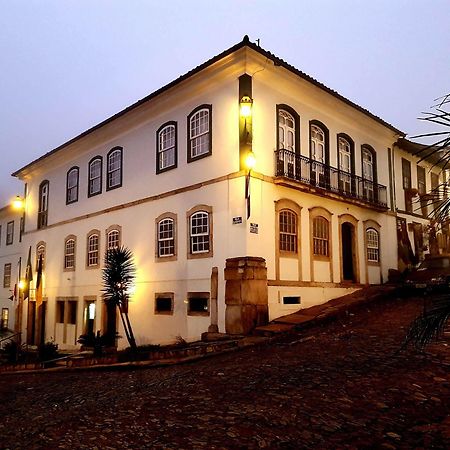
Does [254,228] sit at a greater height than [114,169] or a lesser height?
lesser

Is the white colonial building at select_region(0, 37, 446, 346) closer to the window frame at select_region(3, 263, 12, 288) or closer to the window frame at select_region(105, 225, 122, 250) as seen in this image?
the window frame at select_region(105, 225, 122, 250)

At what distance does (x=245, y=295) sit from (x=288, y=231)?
284 cm

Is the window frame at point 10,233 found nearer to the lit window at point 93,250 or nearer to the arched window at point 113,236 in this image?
the lit window at point 93,250

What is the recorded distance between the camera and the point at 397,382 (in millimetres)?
6602

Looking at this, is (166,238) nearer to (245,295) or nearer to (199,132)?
(199,132)

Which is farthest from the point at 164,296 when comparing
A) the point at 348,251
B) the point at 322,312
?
the point at 348,251

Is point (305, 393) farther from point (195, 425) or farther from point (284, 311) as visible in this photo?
point (284, 311)

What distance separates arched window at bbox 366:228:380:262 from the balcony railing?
1.04m

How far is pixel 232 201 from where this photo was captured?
12633mm

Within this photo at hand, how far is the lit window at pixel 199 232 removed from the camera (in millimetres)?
13391

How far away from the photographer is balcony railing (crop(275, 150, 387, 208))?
545 inches

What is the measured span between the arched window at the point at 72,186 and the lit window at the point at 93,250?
2382mm

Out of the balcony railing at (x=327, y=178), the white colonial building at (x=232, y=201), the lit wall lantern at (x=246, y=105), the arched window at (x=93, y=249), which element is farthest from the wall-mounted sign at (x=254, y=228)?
the arched window at (x=93, y=249)

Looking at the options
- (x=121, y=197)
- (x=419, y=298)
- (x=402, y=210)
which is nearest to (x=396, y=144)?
(x=402, y=210)
